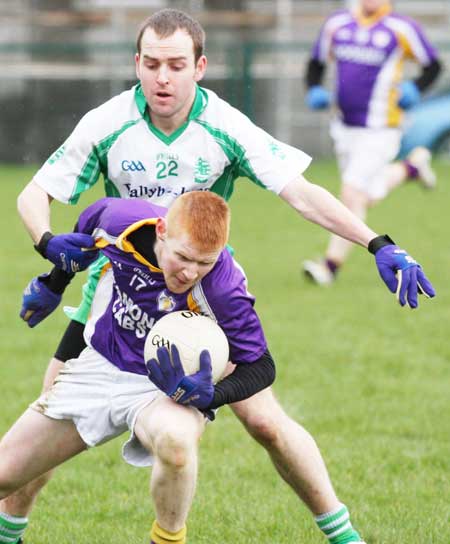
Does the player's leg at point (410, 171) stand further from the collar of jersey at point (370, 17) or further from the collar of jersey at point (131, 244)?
the collar of jersey at point (131, 244)

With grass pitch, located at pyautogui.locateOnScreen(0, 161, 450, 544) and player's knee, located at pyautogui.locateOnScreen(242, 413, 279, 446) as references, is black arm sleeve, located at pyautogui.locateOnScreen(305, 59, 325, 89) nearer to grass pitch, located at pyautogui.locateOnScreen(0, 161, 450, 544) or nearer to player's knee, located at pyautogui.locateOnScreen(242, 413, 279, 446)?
grass pitch, located at pyautogui.locateOnScreen(0, 161, 450, 544)

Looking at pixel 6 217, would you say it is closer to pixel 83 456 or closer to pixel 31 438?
pixel 83 456

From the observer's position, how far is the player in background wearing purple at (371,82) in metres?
11.2

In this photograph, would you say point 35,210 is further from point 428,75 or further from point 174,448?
point 428,75

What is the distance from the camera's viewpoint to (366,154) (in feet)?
36.0

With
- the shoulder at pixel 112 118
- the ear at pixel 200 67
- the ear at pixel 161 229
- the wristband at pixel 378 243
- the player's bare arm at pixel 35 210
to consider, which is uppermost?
the ear at pixel 200 67

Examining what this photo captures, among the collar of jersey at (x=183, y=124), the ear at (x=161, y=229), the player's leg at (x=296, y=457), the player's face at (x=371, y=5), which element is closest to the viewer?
the ear at (x=161, y=229)

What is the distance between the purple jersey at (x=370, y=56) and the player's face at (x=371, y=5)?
0.25 ft

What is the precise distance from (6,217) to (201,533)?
10.7 metres

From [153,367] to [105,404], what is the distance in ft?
1.16

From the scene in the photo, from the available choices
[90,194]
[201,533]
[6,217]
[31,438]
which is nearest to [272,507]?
[201,533]

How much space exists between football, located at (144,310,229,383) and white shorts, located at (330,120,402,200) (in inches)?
262

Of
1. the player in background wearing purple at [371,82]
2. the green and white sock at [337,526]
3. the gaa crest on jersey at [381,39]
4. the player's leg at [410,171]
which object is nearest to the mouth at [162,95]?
the green and white sock at [337,526]

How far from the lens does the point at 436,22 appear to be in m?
23.8
